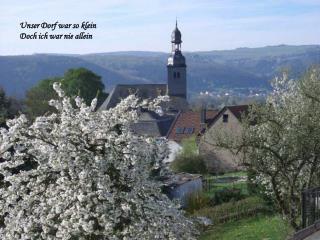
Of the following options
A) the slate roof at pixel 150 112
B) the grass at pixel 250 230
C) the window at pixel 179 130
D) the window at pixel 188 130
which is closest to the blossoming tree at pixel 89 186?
the grass at pixel 250 230

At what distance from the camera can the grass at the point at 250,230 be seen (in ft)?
91.7

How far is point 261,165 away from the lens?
60.6 ft

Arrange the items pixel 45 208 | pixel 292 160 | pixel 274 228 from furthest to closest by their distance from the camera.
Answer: pixel 274 228 < pixel 292 160 < pixel 45 208

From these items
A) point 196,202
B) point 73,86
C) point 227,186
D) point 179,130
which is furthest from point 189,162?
point 73,86

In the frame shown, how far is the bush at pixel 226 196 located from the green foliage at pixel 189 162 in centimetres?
1136

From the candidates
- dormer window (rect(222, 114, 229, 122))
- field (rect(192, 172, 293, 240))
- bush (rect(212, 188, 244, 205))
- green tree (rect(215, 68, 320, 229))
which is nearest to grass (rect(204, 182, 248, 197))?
field (rect(192, 172, 293, 240))

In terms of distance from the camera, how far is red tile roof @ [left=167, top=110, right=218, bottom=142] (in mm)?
69625

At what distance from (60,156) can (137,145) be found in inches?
62.2

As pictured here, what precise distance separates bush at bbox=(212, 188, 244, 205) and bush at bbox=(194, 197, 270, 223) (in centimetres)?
205

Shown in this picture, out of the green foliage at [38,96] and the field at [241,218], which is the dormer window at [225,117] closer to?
the field at [241,218]

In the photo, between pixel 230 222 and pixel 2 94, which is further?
pixel 2 94

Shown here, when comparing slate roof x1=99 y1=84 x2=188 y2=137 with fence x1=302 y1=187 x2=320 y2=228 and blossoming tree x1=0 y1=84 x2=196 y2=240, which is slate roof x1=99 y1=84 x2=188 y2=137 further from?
blossoming tree x1=0 y1=84 x2=196 y2=240

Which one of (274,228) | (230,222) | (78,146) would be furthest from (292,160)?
(230,222)

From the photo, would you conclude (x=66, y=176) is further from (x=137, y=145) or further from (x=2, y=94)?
(x=2, y=94)
